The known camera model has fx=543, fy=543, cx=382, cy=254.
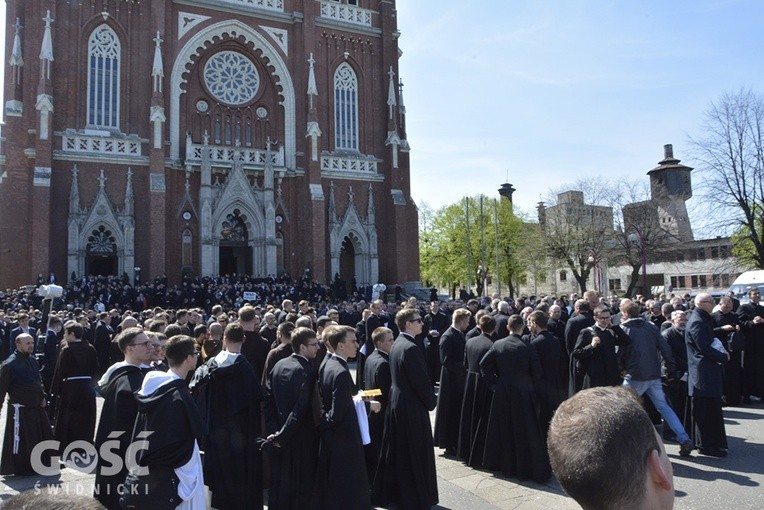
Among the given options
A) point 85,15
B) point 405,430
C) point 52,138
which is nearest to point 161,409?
point 405,430

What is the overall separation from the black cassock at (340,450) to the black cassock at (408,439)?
0.81m

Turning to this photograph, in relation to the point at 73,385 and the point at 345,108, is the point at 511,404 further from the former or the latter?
the point at 345,108

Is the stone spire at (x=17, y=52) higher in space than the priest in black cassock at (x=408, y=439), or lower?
higher

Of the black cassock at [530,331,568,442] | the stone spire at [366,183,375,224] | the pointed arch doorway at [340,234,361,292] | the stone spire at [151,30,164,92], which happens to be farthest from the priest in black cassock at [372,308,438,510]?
the pointed arch doorway at [340,234,361,292]

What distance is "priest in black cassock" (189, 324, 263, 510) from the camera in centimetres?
543

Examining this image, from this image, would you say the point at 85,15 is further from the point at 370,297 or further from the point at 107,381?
the point at 107,381

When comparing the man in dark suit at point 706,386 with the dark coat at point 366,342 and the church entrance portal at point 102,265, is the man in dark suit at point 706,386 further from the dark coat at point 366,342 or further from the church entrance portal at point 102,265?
the church entrance portal at point 102,265

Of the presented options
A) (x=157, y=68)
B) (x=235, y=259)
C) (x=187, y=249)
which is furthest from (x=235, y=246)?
(x=157, y=68)

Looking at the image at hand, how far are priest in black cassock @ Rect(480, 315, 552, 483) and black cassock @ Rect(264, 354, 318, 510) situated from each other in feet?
8.33

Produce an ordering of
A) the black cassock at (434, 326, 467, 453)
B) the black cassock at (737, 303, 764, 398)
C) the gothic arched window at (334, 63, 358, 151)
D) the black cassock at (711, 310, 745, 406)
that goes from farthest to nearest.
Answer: the gothic arched window at (334, 63, 358, 151), the black cassock at (737, 303, 764, 398), the black cassock at (711, 310, 745, 406), the black cassock at (434, 326, 467, 453)

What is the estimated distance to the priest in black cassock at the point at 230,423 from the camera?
17.8 ft

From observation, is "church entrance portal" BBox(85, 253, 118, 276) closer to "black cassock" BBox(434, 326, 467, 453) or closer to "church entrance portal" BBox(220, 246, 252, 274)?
"church entrance portal" BBox(220, 246, 252, 274)

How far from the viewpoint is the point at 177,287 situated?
25.3m

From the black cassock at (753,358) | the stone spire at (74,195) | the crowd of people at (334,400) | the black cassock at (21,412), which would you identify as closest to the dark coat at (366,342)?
the crowd of people at (334,400)
